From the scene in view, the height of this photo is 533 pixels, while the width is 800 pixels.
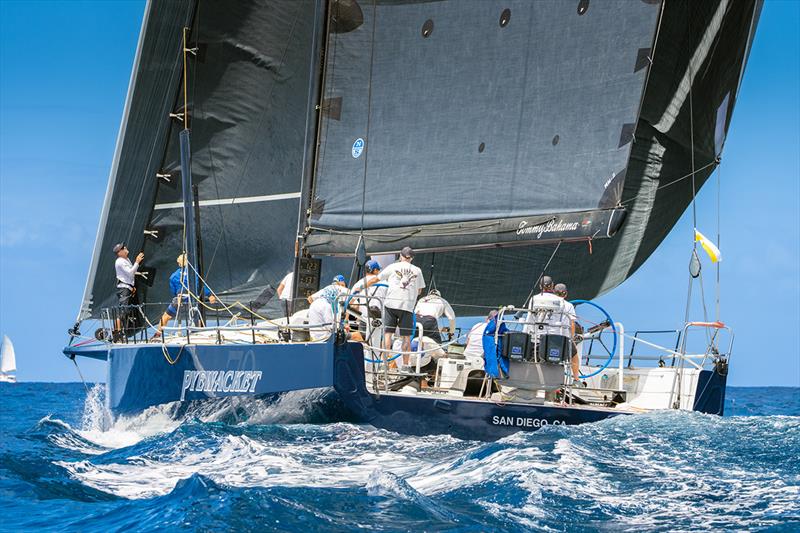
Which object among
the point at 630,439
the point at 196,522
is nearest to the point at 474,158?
the point at 630,439

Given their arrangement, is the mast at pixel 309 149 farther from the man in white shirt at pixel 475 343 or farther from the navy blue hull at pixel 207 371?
the man in white shirt at pixel 475 343

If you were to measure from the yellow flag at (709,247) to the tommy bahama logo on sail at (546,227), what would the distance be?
49.3 inches

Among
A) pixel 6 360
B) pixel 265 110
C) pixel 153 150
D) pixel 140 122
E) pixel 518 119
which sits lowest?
pixel 6 360

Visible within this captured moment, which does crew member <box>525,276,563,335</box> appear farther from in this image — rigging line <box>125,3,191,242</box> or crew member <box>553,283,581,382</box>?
rigging line <box>125,3,191,242</box>

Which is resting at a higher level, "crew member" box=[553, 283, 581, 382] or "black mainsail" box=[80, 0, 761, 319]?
"black mainsail" box=[80, 0, 761, 319]

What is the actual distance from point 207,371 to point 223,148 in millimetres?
5401

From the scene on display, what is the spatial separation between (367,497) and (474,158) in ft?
19.8

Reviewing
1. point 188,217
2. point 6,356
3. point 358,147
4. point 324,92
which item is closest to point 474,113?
point 358,147

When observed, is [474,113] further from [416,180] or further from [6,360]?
[6,360]

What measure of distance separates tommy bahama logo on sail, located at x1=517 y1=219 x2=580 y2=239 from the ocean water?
98.7 inches

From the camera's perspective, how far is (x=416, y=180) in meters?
12.6

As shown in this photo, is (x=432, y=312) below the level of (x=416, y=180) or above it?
below

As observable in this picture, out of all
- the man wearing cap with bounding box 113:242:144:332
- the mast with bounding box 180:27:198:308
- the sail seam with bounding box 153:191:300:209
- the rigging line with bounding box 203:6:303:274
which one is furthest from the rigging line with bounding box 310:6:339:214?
the man wearing cap with bounding box 113:242:144:332

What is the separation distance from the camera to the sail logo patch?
1297 cm
